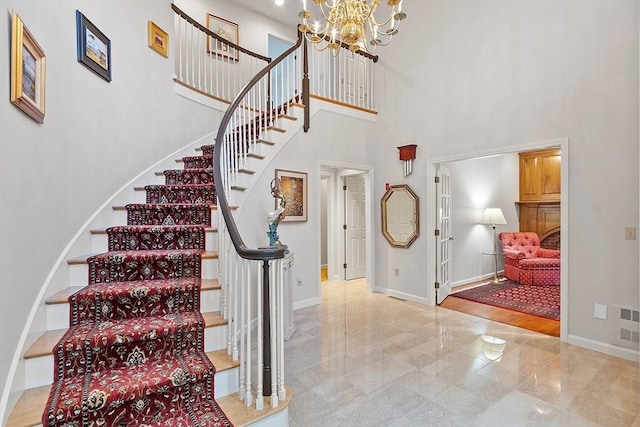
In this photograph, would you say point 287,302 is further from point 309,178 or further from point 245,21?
point 245,21

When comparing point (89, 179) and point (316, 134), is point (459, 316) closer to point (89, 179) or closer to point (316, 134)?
point (316, 134)

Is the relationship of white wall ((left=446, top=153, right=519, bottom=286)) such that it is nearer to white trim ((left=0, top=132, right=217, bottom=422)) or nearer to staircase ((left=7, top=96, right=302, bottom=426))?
staircase ((left=7, top=96, right=302, bottom=426))

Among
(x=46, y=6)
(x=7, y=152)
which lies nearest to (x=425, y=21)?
(x=46, y=6)

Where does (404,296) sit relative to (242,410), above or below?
below

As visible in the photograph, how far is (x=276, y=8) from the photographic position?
604 cm

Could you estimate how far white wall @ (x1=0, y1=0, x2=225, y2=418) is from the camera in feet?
4.88

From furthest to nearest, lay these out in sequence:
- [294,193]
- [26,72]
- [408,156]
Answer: [408,156], [294,193], [26,72]

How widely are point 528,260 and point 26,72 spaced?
A: 6738 mm

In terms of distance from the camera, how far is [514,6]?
3.61m

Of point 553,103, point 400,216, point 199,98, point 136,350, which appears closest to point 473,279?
point 400,216

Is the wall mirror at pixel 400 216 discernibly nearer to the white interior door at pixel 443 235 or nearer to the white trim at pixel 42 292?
the white interior door at pixel 443 235

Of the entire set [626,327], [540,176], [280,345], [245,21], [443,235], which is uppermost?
[245,21]

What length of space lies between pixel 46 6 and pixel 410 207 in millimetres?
4288

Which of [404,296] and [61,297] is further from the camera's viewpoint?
[404,296]
